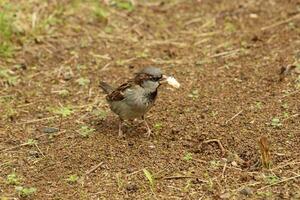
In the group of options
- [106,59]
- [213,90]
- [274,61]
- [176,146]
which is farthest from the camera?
[106,59]

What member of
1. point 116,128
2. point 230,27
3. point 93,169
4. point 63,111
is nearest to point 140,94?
point 116,128

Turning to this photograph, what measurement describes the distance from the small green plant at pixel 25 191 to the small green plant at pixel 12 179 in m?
0.10

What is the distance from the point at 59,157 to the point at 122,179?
764mm

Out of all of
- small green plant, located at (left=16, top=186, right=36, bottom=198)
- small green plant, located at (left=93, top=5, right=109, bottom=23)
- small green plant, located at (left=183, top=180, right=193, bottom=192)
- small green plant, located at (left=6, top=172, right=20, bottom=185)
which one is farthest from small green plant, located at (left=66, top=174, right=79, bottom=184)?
small green plant, located at (left=93, top=5, right=109, bottom=23)

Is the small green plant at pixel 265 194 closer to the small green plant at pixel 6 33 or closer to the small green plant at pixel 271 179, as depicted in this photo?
the small green plant at pixel 271 179

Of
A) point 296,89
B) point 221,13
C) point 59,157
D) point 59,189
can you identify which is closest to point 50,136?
point 59,157

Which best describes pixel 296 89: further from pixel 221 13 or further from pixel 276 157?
pixel 221 13

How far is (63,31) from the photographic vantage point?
8.28 metres

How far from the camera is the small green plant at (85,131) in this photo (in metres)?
5.84

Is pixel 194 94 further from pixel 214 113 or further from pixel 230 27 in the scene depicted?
pixel 230 27

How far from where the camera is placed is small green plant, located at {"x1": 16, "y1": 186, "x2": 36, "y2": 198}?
4847mm

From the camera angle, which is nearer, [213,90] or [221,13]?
[213,90]

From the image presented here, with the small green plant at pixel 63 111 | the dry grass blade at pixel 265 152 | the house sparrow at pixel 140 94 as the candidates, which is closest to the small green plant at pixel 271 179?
the dry grass blade at pixel 265 152

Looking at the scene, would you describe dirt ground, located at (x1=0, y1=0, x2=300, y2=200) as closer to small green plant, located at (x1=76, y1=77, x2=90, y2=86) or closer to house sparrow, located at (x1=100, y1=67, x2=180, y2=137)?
small green plant, located at (x1=76, y1=77, x2=90, y2=86)
